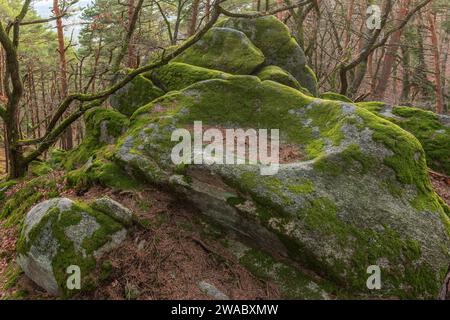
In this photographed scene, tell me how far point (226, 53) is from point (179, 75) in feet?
6.47

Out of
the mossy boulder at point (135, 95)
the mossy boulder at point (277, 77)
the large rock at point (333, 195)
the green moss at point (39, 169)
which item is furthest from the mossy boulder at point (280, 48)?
the green moss at point (39, 169)

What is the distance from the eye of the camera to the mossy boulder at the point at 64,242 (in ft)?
16.6

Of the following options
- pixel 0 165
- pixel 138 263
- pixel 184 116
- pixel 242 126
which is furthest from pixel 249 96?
pixel 0 165

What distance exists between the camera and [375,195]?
588 cm

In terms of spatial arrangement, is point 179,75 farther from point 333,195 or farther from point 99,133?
point 333,195

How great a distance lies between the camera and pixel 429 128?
1009cm

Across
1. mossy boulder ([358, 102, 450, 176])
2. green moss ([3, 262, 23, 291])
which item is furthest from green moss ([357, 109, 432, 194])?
green moss ([3, 262, 23, 291])

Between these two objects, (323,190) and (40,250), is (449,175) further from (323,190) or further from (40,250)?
(40,250)

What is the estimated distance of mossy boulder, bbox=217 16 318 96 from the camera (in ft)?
38.1

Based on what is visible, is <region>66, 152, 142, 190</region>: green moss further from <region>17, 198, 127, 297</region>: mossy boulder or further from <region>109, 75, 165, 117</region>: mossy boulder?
<region>109, 75, 165, 117</region>: mossy boulder

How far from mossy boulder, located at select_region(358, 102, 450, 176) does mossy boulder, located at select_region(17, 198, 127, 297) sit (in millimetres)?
8547

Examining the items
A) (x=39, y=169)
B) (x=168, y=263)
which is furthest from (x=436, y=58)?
(x=39, y=169)

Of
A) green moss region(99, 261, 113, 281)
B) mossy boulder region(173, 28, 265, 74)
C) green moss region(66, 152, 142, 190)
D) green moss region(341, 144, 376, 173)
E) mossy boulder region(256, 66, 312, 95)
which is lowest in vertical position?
green moss region(99, 261, 113, 281)
